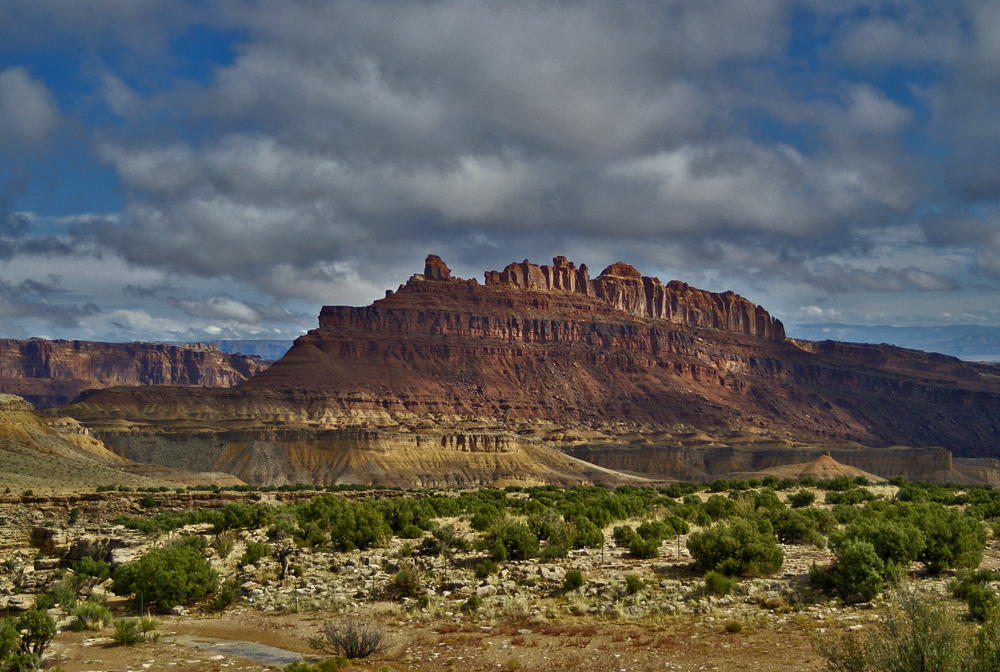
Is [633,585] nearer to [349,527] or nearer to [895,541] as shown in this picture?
[895,541]

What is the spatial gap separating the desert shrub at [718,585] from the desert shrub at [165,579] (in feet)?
51.8

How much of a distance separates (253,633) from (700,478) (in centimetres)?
11547

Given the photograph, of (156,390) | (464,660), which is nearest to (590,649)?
(464,660)

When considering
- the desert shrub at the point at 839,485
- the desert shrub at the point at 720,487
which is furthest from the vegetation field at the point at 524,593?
the desert shrub at the point at 720,487

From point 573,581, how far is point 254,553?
13758 mm

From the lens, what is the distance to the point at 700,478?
445 ft

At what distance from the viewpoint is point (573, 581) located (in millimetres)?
26828

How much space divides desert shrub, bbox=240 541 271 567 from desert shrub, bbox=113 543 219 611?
311cm

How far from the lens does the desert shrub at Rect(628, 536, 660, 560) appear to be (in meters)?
30.7

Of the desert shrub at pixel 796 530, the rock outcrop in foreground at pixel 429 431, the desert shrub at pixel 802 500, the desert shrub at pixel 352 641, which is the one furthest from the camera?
the rock outcrop in foreground at pixel 429 431

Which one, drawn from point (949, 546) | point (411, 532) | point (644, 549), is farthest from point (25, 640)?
point (949, 546)

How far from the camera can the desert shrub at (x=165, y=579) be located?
2959 centimetres

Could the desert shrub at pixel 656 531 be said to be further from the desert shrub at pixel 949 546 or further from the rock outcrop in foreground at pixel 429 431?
the rock outcrop in foreground at pixel 429 431

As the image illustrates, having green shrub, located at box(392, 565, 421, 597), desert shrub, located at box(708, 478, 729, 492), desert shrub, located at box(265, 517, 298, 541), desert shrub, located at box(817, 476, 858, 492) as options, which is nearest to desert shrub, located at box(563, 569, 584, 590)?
green shrub, located at box(392, 565, 421, 597)
